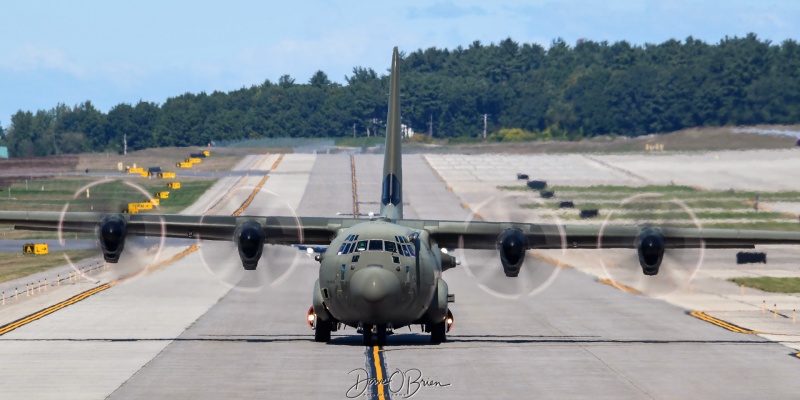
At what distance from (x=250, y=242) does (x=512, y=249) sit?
838cm

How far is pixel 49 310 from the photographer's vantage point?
167 feet

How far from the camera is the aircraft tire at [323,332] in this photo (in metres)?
39.0

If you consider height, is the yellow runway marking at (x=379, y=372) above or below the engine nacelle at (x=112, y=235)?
below

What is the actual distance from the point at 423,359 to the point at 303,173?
115m

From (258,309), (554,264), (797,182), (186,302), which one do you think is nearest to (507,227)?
(258,309)

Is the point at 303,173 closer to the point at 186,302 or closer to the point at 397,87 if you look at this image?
the point at 186,302

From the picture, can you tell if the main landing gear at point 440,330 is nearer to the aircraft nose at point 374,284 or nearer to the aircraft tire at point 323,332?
the aircraft tire at point 323,332

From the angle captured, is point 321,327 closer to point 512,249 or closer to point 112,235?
point 512,249

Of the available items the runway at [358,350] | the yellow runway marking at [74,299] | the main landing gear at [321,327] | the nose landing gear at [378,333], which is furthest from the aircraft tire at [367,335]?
the yellow runway marking at [74,299]

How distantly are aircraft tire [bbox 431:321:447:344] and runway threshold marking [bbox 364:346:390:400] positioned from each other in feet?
6.09

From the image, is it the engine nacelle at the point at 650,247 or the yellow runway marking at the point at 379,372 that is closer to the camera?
the yellow runway marking at the point at 379,372

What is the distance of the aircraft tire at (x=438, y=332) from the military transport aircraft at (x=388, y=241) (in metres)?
0.03

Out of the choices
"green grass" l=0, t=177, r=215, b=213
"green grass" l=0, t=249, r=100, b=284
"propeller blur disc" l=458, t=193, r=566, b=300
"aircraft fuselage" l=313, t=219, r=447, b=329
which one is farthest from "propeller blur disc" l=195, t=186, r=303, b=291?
"green grass" l=0, t=177, r=215, b=213

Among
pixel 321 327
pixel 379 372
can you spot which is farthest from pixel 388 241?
pixel 321 327
